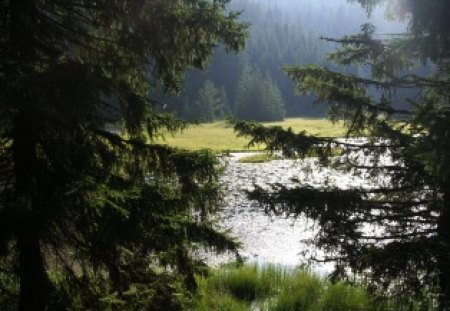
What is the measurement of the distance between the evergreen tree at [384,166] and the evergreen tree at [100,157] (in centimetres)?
199

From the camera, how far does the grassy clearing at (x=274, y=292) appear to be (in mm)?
9031

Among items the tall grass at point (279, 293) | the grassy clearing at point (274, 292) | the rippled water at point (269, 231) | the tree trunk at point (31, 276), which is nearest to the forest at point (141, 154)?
the tree trunk at point (31, 276)

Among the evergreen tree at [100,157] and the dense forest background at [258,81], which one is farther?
the dense forest background at [258,81]

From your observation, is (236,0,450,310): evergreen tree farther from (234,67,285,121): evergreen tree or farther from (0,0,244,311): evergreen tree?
(234,67,285,121): evergreen tree

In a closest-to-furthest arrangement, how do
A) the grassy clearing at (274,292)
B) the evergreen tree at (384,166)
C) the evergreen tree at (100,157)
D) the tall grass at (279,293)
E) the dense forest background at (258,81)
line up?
1. the evergreen tree at (100,157)
2. the evergreen tree at (384,166)
3. the tall grass at (279,293)
4. the grassy clearing at (274,292)
5. the dense forest background at (258,81)

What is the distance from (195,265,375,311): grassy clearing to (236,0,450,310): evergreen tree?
4.56ft

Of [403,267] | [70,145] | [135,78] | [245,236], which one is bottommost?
[245,236]

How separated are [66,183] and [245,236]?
14.3m

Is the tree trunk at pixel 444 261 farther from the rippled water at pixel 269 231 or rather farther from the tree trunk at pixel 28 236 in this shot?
the rippled water at pixel 269 231

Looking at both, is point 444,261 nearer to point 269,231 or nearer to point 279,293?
point 279,293

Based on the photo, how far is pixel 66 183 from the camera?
4871mm

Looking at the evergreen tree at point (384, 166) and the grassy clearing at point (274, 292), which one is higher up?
the evergreen tree at point (384, 166)

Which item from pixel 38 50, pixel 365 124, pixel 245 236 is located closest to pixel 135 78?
pixel 38 50

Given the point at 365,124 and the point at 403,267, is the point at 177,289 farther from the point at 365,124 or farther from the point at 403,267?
the point at 365,124
